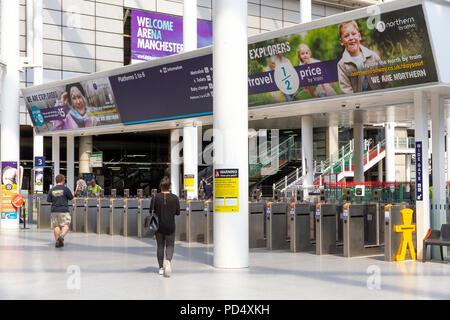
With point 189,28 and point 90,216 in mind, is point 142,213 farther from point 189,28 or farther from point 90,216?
point 189,28

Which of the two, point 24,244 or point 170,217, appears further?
point 24,244

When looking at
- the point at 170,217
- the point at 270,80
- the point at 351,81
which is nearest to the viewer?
the point at 170,217

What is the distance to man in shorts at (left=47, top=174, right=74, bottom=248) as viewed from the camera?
1633 cm

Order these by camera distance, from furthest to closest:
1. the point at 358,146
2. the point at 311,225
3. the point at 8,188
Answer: the point at 8,188
the point at 358,146
the point at 311,225

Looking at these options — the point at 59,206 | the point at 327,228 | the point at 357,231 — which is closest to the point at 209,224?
the point at 327,228

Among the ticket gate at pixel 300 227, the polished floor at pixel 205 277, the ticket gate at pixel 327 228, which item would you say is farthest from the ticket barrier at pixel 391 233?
the ticket gate at pixel 300 227

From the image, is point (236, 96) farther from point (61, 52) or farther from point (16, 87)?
point (61, 52)

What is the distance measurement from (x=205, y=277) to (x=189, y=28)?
15.8m

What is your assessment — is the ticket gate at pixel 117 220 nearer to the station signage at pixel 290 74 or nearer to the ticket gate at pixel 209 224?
the station signage at pixel 290 74

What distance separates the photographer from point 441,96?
14.0 meters

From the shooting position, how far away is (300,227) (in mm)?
15180

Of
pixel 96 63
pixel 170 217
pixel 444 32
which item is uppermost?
pixel 96 63
